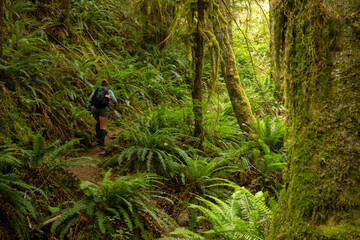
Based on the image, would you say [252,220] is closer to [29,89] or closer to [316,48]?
[316,48]

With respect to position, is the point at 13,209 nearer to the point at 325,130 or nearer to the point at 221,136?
the point at 325,130

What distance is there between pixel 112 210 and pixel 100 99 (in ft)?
10.8

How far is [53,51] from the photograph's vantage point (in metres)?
8.00

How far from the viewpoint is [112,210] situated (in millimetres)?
3461

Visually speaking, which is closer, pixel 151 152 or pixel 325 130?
pixel 325 130

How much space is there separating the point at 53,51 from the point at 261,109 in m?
6.86

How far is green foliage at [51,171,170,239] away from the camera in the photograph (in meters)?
3.32

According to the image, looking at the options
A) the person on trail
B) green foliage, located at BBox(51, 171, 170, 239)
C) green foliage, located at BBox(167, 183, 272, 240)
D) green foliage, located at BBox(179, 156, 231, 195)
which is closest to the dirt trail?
the person on trail

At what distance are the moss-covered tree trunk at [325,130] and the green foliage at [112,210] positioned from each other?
2041 mm

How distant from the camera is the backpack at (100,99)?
20.2 ft

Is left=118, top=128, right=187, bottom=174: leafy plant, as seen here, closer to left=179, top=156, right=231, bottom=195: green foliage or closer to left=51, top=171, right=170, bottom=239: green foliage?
left=179, top=156, right=231, bottom=195: green foliage

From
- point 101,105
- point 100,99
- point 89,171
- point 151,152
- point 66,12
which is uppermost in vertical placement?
point 66,12

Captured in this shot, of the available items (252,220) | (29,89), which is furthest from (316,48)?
(29,89)

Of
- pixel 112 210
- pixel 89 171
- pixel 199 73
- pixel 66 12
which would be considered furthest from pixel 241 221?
pixel 66 12
